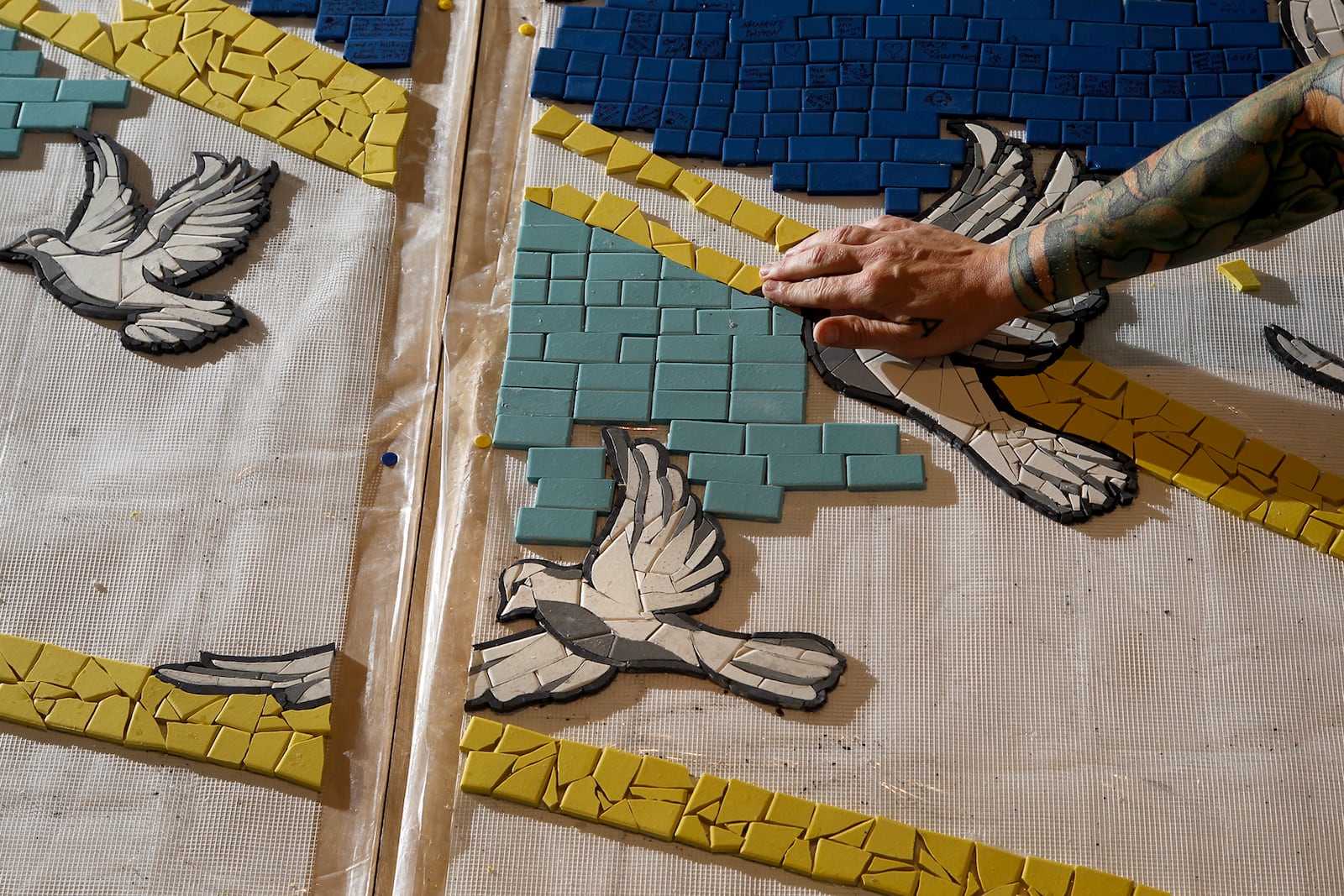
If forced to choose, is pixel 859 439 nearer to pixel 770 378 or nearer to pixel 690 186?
pixel 770 378

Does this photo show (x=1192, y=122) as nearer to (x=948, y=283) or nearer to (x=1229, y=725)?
(x=948, y=283)

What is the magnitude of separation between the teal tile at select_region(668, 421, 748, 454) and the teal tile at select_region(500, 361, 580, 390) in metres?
0.17

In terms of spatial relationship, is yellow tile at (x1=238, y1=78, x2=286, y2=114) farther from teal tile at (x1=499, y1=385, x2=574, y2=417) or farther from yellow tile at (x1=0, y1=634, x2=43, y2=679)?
yellow tile at (x1=0, y1=634, x2=43, y2=679)

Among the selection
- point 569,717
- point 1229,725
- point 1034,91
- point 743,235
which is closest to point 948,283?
point 743,235

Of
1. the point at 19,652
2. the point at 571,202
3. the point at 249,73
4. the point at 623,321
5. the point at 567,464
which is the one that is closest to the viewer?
the point at 19,652

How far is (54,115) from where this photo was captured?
5.67 feet

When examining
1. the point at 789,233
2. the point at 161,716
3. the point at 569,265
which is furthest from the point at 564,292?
the point at 161,716

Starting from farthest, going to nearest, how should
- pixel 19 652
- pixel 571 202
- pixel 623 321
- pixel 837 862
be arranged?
pixel 571 202
pixel 623 321
pixel 19 652
pixel 837 862

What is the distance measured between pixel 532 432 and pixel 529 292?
0.24 meters

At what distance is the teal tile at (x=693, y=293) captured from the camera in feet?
5.24

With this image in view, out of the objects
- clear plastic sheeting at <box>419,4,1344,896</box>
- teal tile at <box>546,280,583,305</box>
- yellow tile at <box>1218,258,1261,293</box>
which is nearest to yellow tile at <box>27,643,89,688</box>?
clear plastic sheeting at <box>419,4,1344,896</box>

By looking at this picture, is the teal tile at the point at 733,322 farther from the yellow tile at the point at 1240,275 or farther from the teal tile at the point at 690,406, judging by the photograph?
the yellow tile at the point at 1240,275

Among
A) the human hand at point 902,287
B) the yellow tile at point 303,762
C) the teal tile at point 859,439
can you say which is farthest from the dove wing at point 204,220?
the teal tile at point 859,439

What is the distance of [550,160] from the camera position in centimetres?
174
